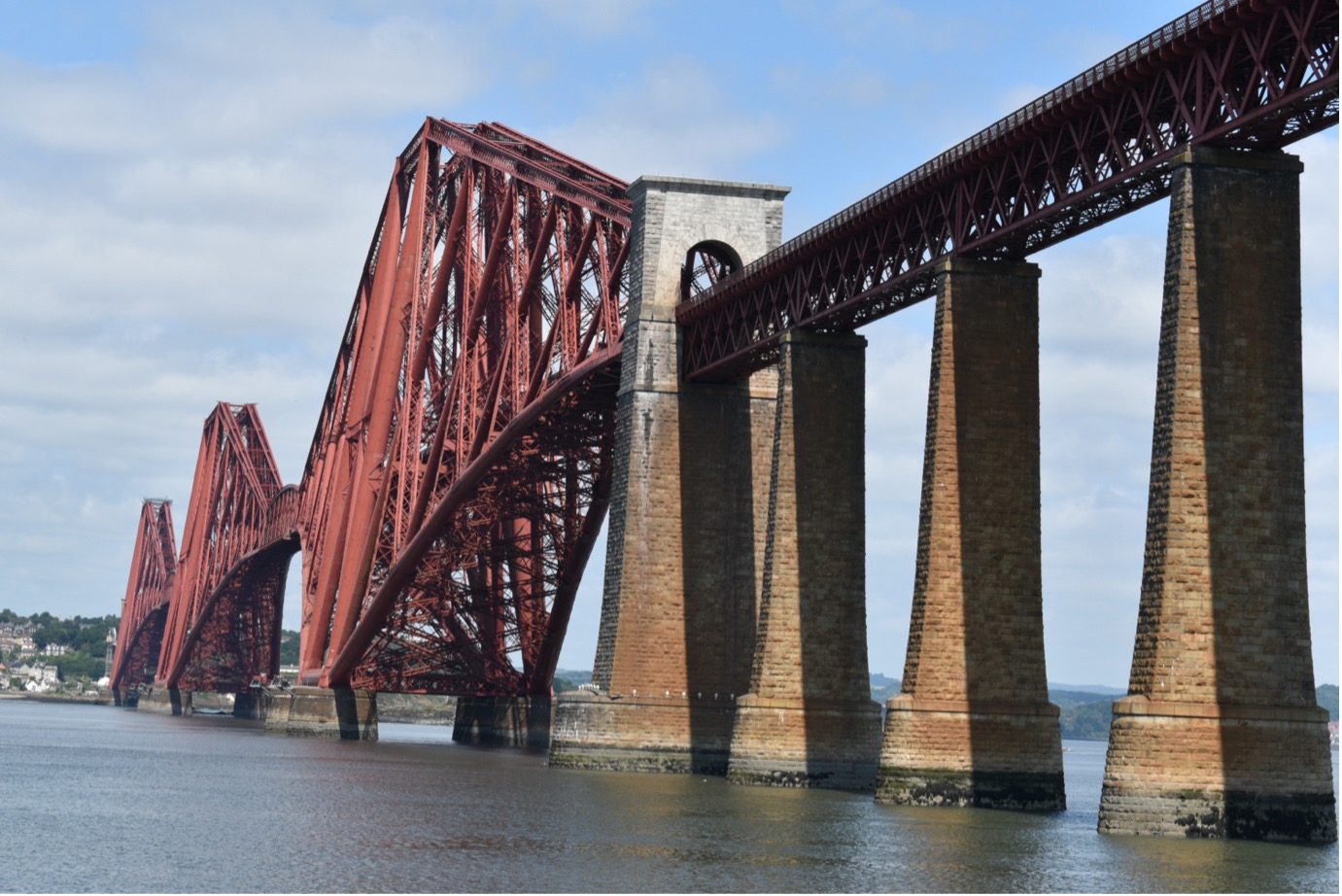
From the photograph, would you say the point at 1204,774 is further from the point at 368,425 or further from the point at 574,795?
the point at 368,425

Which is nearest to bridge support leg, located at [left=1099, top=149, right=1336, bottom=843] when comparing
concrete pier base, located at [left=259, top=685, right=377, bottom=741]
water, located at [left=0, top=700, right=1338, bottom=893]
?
water, located at [left=0, top=700, right=1338, bottom=893]

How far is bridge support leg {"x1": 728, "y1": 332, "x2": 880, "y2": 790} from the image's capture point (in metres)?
63.0

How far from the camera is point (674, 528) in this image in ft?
241

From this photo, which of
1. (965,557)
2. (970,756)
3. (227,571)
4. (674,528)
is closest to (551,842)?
(970,756)

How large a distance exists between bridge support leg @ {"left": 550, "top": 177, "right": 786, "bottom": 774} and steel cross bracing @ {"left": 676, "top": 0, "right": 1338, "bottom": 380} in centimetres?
314

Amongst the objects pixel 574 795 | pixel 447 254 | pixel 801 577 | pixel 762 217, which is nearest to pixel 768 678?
pixel 801 577

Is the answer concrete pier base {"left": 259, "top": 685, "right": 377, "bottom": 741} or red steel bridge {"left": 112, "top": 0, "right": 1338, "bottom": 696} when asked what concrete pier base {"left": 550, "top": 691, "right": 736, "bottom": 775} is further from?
concrete pier base {"left": 259, "top": 685, "right": 377, "bottom": 741}

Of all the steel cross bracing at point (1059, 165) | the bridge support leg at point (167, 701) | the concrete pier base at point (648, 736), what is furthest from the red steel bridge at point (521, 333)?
the bridge support leg at point (167, 701)

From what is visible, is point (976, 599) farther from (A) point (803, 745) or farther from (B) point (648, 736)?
(B) point (648, 736)

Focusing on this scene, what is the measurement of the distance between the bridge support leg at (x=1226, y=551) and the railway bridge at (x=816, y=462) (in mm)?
70

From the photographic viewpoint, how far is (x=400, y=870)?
38281 millimetres

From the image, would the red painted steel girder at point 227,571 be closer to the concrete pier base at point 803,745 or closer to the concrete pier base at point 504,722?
the concrete pier base at point 504,722

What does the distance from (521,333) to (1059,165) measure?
38289mm

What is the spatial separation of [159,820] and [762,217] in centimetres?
3431
